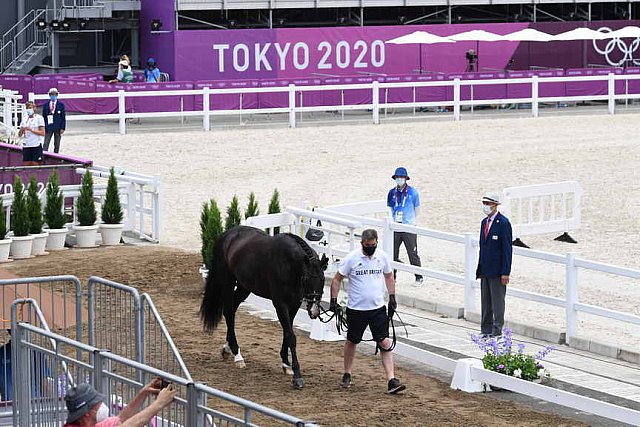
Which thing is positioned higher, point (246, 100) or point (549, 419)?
point (246, 100)

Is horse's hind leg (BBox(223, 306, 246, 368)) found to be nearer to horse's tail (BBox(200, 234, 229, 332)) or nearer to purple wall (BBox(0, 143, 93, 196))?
horse's tail (BBox(200, 234, 229, 332))

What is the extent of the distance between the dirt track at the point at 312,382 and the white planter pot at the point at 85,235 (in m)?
2.63

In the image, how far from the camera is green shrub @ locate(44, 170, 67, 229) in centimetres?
2233

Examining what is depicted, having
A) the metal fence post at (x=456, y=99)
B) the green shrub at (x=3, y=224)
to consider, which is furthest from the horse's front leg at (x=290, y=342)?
the metal fence post at (x=456, y=99)

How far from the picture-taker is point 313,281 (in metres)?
14.1

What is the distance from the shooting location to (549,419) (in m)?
12.7

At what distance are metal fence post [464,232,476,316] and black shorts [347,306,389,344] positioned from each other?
3582 millimetres

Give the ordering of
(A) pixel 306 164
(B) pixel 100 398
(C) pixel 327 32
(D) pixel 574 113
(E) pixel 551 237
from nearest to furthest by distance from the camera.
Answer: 1. (B) pixel 100 398
2. (E) pixel 551 237
3. (A) pixel 306 164
4. (D) pixel 574 113
5. (C) pixel 327 32

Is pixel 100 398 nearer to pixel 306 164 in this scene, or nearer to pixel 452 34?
pixel 306 164

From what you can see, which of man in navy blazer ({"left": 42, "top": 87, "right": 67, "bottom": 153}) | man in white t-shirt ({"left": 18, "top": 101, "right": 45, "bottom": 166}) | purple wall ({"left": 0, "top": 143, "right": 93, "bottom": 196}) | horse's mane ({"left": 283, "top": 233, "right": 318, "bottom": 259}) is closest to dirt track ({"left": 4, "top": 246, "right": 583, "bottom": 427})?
horse's mane ({"left": 283, "top": 233, "right": 318, "bottom": 259})

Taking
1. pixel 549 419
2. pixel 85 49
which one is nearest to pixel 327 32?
pixel 85 49

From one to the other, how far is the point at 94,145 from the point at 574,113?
1398 cm

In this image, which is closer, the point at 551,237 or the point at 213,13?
the point at 551,237

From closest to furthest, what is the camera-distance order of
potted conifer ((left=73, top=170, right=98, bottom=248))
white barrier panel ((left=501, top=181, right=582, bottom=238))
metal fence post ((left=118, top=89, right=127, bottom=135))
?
potted conifer ((left=73, top=170, right=98, bottom=248)) → white barrier panel ((left=501, top=181, right=582, bottom=238)) → metal fence post ((left=118, top=89, right=127, bottom=135))
